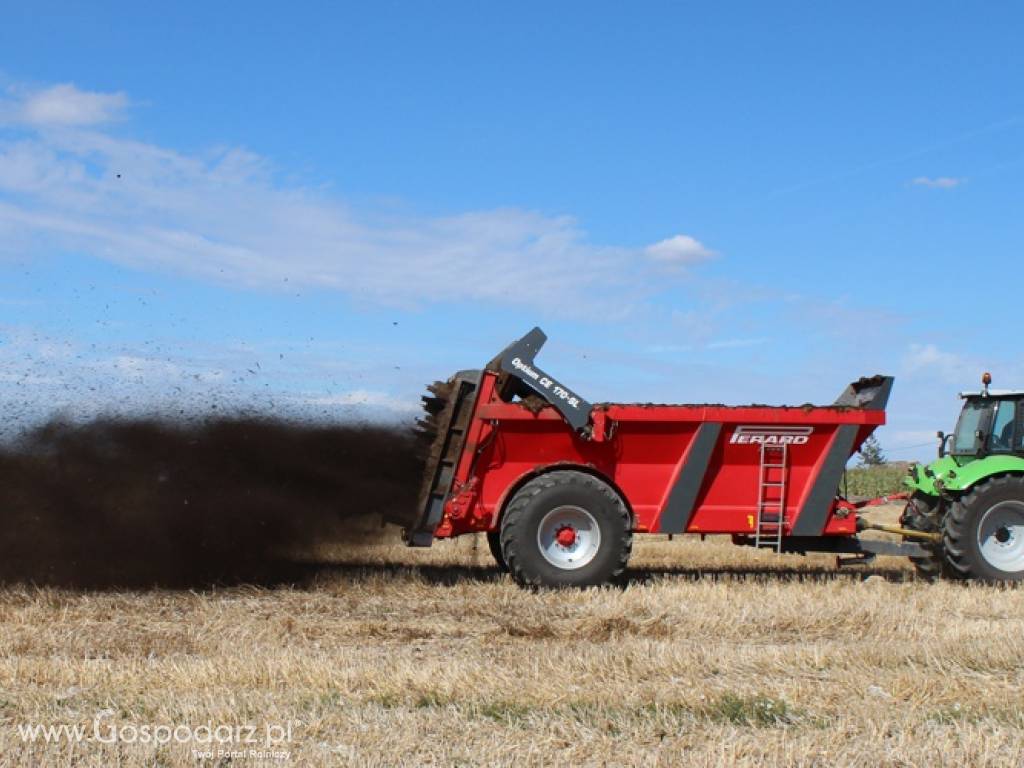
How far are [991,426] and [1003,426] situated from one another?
0.38 feet

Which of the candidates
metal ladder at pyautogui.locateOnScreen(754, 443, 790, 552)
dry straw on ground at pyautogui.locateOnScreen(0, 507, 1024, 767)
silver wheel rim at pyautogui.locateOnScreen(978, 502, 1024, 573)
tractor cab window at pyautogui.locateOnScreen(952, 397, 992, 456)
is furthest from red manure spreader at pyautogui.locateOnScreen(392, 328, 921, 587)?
tractor cab window at pyautogui.locateOnScreen(952, 397, 992, 456)

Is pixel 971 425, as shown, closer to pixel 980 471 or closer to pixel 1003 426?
pixel 1003 426

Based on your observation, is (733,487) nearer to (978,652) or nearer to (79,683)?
(978,652)

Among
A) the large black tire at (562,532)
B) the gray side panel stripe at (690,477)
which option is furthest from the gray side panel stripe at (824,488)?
the large black tire at (562,532)

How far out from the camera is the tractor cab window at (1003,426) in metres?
12.0

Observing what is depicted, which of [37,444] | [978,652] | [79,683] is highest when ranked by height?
[37,444]

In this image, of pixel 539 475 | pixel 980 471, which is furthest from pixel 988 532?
pixel 539 475

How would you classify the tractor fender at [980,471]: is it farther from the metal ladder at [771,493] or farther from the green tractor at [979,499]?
the metal ladder at [771,493]

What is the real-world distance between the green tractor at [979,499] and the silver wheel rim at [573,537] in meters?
3.59

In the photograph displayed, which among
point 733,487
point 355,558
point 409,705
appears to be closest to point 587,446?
point 733,487

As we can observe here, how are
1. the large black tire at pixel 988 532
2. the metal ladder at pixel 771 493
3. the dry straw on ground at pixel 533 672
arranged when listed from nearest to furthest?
the dry straw on ground at pixel 533 672
the metal ladder at pixel 771 493
the large black tire at pixel 988 532

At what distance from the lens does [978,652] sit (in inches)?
287

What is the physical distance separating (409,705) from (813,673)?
94.3 inches

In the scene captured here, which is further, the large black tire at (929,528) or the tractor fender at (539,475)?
the large black tire at (929,528)
